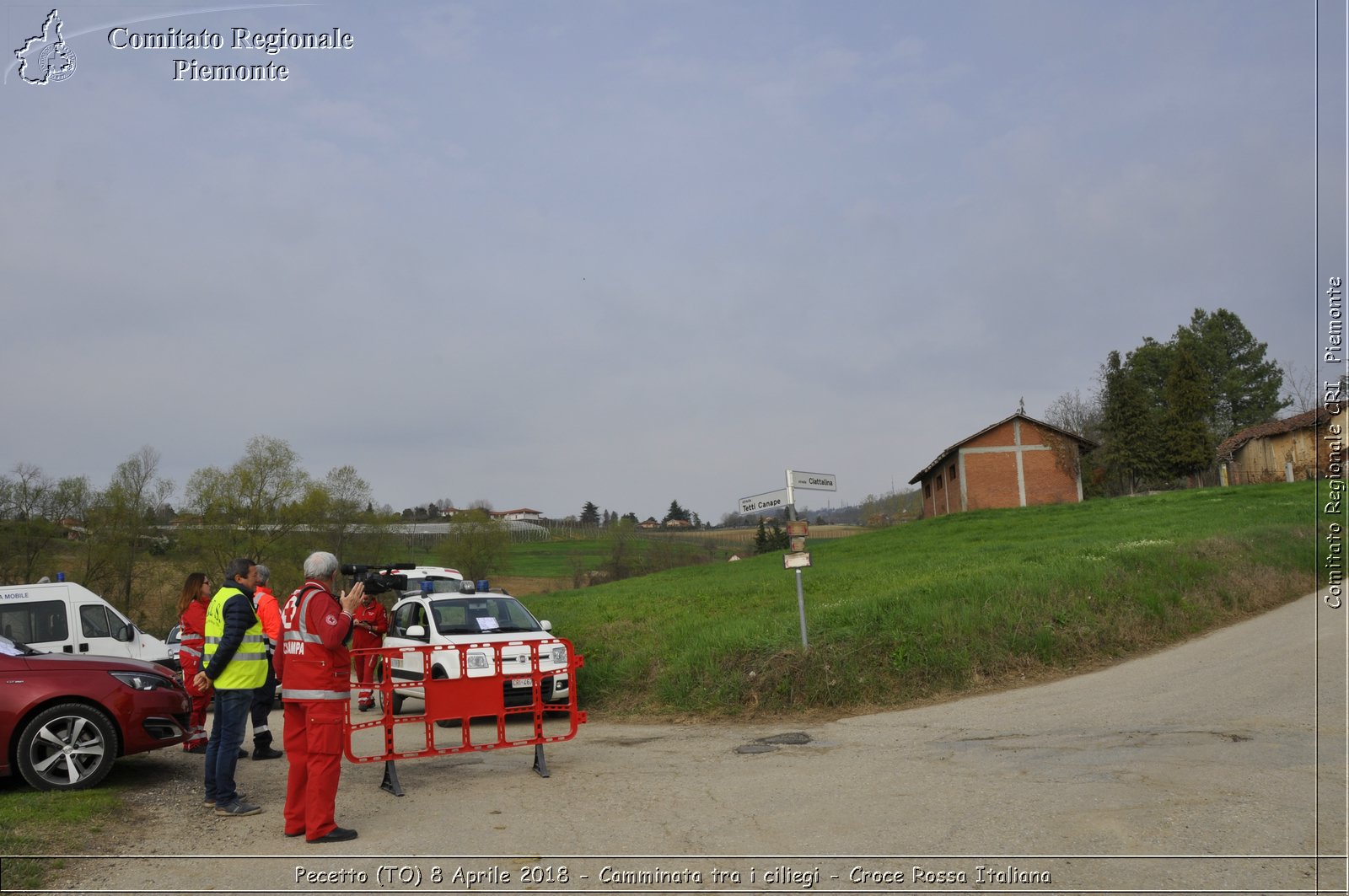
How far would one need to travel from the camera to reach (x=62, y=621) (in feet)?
51.8

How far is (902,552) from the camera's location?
100 feet

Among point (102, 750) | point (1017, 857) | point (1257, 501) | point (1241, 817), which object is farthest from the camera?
point (1257, 501)

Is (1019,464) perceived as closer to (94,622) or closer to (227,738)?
(94,622)

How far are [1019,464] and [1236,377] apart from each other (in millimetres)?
38473

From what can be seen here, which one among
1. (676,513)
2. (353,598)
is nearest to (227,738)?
(353,598)

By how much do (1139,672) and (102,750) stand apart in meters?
11.3

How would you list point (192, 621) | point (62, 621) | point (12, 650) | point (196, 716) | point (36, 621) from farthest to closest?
point (62, 621) → point (36, 621) → point (192, 621) → point (196, 716) → point (12, 650)

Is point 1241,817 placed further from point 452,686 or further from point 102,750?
point 102,750

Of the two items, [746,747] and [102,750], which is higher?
[102,750]

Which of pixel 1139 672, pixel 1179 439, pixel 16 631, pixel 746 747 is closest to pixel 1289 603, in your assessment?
pixel 1139 672

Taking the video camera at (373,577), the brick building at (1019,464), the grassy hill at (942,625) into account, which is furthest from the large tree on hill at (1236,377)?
the video camera at (373,577)

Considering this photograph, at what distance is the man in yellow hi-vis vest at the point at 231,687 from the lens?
23.4 feet

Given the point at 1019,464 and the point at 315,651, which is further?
the point at 1019,464

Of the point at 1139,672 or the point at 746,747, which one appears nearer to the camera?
the point at 746,747
